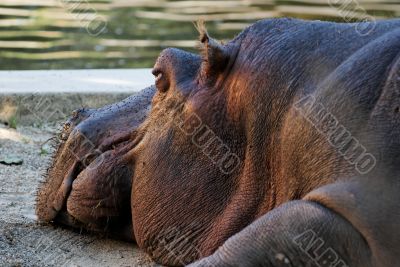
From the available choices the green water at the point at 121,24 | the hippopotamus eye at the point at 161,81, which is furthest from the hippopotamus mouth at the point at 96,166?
the green water at the point at 121,24

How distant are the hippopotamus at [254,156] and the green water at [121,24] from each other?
231 inches

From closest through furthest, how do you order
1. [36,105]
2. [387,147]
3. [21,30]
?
1. [387,147]
2. [36,105]
3. [21,30]

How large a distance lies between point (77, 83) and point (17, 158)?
1468 mm

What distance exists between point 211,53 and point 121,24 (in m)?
9.57

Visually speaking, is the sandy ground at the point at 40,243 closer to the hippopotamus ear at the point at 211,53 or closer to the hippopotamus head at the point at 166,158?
the hippopotamus head at the point at 166,158

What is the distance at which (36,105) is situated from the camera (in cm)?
714

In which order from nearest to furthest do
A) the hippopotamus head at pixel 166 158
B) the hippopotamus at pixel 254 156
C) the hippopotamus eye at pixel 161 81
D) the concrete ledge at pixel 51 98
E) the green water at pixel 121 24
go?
the hippopotamus at pixel 254 156 → the hippopotamus head at pixel 166 158 → the hippopotamus eye at pixel 161 81 → the concrete ledge at pixel 51 98 → the green water at pixel 121 24

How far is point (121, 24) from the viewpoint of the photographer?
43.6 ft

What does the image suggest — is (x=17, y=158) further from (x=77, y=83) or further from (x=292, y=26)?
(x=292, y=26)

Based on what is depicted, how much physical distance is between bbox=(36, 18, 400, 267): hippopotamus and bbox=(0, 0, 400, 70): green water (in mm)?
5861

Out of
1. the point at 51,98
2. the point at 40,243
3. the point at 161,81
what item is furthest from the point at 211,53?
the point at 51,98

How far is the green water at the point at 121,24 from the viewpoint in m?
10.9

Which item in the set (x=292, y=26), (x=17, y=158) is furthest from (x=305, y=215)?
(x=17, y=158)

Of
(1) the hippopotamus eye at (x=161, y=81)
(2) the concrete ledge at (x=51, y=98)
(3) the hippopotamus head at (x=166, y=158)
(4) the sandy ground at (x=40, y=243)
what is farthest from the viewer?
(2) the concrete ledge at (x=51, y=98)
